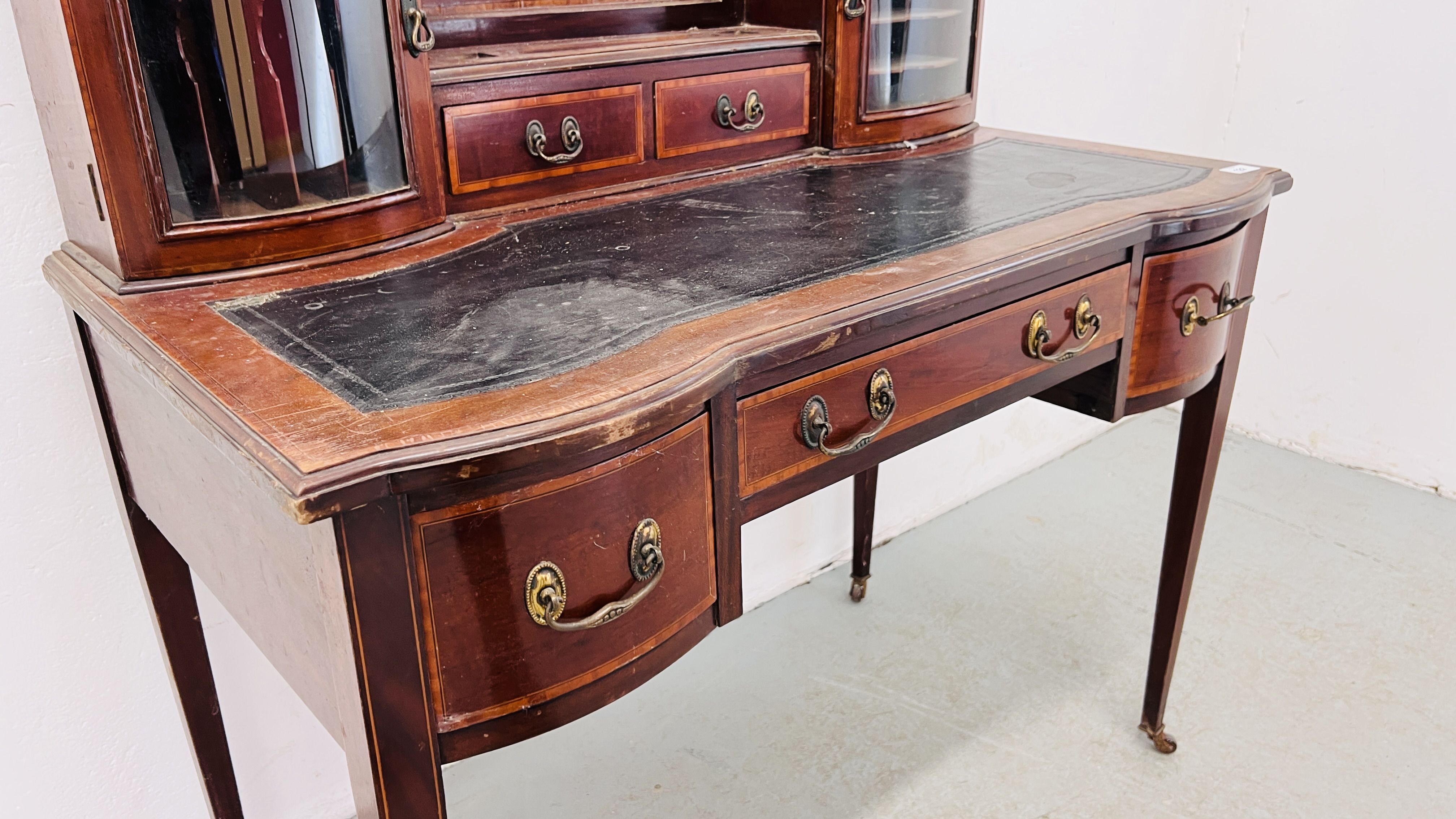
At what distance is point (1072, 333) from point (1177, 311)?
240 millimetres

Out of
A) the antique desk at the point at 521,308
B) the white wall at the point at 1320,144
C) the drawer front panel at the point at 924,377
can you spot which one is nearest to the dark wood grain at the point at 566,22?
the antique desk at the point at 521,308

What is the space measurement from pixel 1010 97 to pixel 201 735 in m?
2.10

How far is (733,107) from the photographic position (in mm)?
1550

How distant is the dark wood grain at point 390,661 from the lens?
0.77m

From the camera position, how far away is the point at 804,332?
3.25ft

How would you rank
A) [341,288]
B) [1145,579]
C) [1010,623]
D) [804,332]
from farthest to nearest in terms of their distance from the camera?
1. [1145,579]
2. [1010,623]
3. [341,288]
4. [804,332]

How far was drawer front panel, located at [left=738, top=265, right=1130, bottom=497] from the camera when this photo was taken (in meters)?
1.06

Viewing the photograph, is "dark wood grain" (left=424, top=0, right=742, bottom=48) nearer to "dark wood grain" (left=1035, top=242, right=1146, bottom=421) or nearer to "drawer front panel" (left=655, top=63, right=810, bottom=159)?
"drawer front panel" (left=655, top=63, right=810, bottom=159)

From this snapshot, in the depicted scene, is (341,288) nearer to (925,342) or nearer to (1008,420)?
(925,342)

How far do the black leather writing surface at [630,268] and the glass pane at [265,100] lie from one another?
12cm

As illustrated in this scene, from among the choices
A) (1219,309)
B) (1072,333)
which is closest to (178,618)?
(1072,333)

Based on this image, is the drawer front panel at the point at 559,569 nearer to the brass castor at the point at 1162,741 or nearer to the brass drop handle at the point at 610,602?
the brass drop handle at the point at 610,602

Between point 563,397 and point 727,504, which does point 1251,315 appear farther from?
point 563,397

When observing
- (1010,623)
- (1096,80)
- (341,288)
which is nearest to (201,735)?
(341,288)
